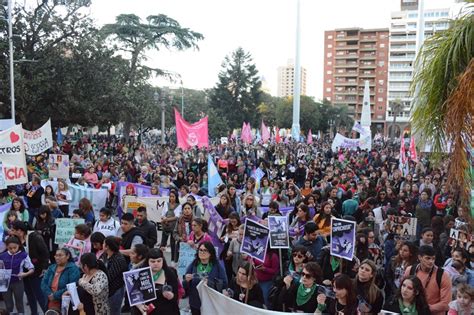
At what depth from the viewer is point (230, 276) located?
21.8 feet

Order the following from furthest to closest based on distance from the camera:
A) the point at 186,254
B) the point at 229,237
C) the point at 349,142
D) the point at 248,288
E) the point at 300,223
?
the point at 349,142 → the point at 300,223 → the point at 229,237 → the point at 186,254 → the point at 248,288

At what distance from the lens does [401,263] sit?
6012mm

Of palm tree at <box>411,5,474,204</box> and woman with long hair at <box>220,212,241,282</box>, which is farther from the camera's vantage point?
woman with long hair at <box>220,212,241,282</box>

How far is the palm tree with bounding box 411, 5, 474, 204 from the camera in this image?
464 cm

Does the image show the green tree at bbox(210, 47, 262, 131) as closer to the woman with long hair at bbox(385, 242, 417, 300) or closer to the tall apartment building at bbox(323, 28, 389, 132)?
the tall apartment building at bbox(323, 28, 389, 132)

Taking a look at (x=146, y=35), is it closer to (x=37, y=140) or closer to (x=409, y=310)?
(x=37, y=140)

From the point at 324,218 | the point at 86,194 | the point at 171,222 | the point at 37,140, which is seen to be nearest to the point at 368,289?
the point at 324,218

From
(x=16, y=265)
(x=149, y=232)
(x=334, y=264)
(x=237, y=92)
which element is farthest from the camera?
(x=237, y=92)

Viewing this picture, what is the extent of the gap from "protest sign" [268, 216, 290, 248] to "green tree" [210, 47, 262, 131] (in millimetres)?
60224

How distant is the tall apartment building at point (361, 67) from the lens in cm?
10681

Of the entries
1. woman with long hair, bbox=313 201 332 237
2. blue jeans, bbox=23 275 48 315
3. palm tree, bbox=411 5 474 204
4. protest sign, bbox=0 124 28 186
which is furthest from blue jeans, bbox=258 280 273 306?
protest sign, bbox=0 124 28 186

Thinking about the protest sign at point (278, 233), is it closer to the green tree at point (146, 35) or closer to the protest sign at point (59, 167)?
the protest sign at point (59, 167)

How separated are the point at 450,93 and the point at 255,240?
2706mm

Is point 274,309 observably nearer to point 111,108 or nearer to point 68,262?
point 68,262
